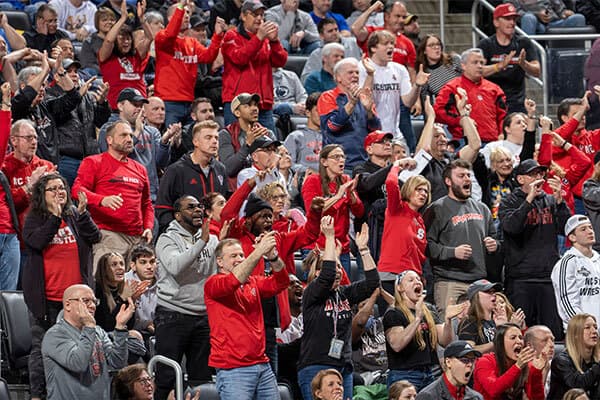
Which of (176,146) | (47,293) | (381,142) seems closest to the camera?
(47,293)

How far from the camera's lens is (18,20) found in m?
16.2

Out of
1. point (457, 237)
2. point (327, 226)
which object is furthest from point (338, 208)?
point (327, 226)

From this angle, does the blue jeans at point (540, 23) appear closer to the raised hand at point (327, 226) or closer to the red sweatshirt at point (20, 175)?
the red sweatshirt at point (20, 175)

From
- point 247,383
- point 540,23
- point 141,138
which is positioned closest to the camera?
point 247,383

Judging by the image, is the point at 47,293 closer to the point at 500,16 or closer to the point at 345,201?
the point at 345,201

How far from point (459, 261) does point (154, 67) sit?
4939 mm

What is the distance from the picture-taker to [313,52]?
16.5 meters

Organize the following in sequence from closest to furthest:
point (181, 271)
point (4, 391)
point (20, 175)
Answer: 1. point (4, 391)
2. point (181, 271)
3. point (20, 175)

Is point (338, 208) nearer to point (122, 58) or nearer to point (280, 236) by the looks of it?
point (280, 236)

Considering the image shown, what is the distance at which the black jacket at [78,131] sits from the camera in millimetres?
13656

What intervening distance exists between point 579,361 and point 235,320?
279cm

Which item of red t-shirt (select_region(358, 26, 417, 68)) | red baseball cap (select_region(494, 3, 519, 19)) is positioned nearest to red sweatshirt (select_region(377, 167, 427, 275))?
red t-shirt (select_region(358, 26, 417, 68))

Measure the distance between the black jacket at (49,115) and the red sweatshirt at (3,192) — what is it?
1151mm

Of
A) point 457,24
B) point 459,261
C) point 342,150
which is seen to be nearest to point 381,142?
point 342,150
